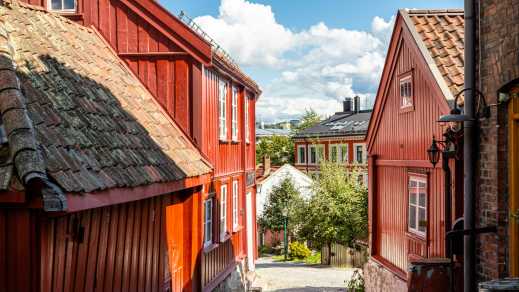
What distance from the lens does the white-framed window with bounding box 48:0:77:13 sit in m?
11.1

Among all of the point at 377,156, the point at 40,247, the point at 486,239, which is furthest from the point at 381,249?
the point at 40,247

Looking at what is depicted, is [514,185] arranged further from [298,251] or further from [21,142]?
[298,251]

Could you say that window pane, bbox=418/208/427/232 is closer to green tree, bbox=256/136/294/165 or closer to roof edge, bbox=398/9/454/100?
roof edge, bbox=398/9/454/100

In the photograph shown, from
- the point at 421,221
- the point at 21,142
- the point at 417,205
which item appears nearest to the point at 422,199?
the point at 417,205

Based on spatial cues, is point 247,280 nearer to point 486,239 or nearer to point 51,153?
point 486,239

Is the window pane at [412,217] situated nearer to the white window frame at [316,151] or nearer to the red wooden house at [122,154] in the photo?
the red wooden house at [122,154]

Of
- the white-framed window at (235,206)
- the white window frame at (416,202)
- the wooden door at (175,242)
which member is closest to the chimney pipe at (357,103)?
the white-framed window at (235,206)

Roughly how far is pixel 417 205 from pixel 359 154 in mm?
29309

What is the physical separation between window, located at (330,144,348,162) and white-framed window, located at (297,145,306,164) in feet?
11.7

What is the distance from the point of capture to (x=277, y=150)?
6362 centimetres

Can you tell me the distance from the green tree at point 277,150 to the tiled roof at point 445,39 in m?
50.5

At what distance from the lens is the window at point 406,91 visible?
11.8 m

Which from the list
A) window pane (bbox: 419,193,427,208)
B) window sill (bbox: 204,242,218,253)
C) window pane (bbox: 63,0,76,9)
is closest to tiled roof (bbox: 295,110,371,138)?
window pane (bbox: 419,193,427,208)

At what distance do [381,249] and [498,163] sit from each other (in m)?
8.65
